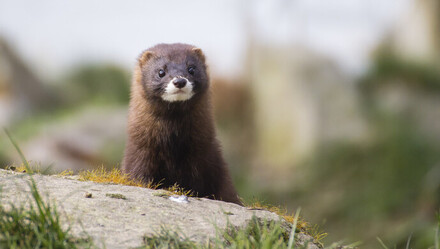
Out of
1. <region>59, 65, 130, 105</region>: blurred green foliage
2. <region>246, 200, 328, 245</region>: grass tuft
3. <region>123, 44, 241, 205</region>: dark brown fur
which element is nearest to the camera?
<region>246, 200, 328, 245</region>: grass tuft

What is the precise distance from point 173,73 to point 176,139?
1.98 feet

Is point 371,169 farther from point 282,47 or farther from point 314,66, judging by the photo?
point 282,47

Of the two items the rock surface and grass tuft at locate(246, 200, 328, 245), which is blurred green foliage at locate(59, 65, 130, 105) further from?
the rock surface

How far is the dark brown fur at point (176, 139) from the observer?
466 cm

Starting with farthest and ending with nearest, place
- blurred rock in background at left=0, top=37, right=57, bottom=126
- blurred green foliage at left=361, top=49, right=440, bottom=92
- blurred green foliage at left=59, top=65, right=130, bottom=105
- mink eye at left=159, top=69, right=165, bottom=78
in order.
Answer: blurred green foliage at left=59, top=65, right=130, bottom=105 < blurred rock in background at left=0, top=37, right=57, bottom=126 < blurred green foliage at left=361, top=49, right=440, bottom=92 < mink eye at left=159, top=69, right=165, bottom=78

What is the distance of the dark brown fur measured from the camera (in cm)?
466

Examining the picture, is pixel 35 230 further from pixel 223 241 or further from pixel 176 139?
pixel 176 139

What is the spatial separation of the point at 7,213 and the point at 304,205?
10058mm

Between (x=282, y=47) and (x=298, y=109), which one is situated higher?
(x=282, y=47)

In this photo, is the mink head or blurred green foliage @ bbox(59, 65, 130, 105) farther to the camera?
blurred green foliage @ bbox(59, 65, 130, 105)

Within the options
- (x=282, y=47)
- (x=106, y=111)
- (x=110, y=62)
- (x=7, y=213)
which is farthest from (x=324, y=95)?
(x=7, y=213)

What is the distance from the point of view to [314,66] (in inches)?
553

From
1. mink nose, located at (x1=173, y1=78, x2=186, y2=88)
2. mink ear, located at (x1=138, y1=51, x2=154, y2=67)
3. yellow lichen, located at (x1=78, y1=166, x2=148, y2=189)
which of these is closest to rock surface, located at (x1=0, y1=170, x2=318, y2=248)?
yellow lichen, located at (x1=78, y1=166, x2=148, y2=189)

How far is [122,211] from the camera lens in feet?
11.2
